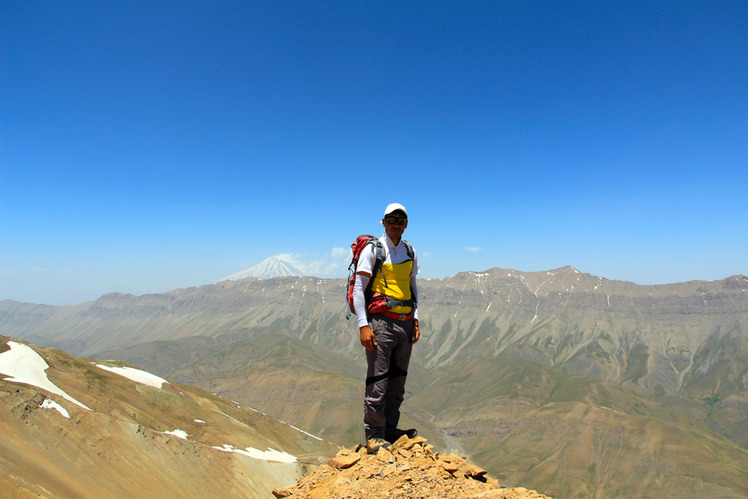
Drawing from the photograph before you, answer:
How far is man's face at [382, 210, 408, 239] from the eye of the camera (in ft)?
29.9

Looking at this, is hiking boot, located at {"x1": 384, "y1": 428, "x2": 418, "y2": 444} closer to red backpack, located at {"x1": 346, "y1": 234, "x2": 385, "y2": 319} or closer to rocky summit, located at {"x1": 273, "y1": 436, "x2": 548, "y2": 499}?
rocky summit, located at {"x1": 273, "y1": 436, "x2": 548, "y2": 499}

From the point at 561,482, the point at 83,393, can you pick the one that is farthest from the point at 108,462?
the point at 561,482

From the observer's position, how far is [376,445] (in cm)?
890

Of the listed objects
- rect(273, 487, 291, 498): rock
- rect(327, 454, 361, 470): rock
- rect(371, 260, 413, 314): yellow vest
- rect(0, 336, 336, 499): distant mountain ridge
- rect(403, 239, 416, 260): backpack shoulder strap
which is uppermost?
rect(403, 239, 416, 260): backpack shoulder strap

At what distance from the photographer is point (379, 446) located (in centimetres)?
884

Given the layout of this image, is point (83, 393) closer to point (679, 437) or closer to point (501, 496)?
point (501, 496)

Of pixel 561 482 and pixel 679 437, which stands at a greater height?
pixel 679 437

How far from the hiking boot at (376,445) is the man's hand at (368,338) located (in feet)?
6.57

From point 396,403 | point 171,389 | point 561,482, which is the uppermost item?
point 396,403

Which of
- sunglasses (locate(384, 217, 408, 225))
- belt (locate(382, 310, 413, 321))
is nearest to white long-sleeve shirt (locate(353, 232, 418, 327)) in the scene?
sunglasses (locate(384, 217, 408, 225))

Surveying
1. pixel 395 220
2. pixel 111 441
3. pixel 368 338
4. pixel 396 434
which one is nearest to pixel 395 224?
pixel 395 220

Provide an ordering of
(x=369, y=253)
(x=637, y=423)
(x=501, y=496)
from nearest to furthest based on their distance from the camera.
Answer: (x=501, y=496), (x=369, y=253), (x=637, y=423)

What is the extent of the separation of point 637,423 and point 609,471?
2816 cm

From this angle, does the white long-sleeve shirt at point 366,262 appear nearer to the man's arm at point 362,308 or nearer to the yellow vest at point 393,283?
the man's arm at point 362,308
